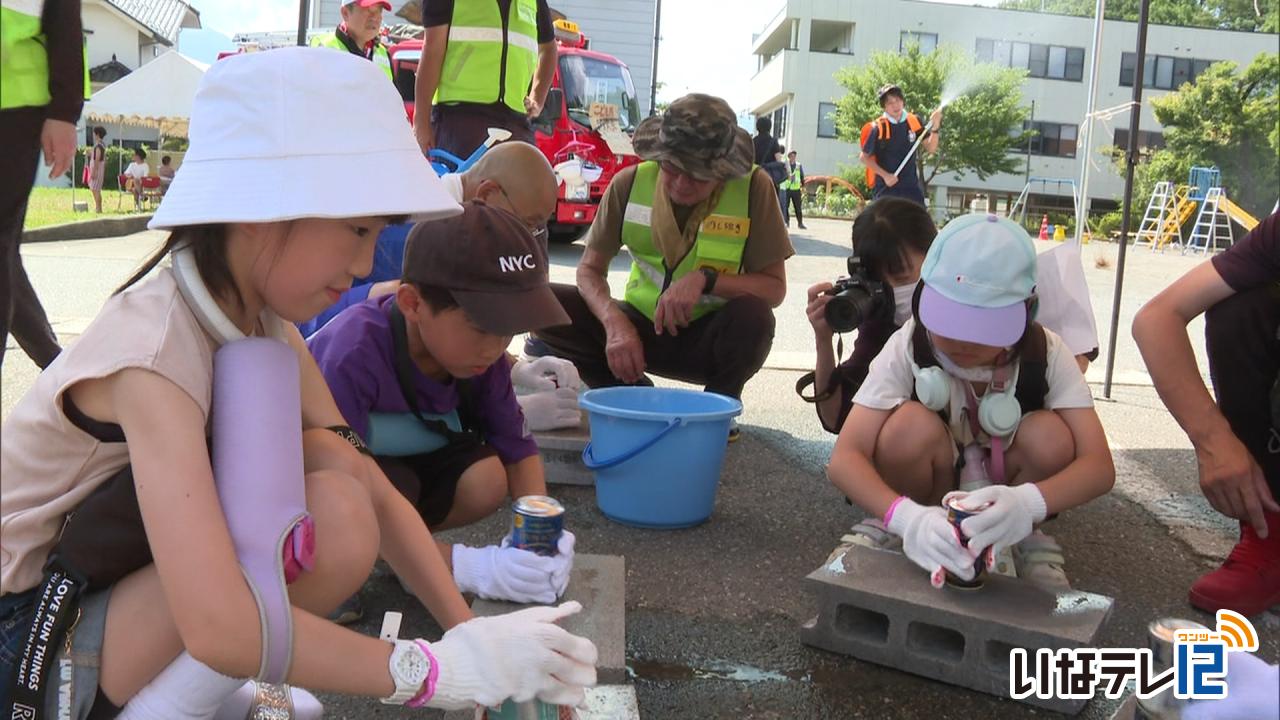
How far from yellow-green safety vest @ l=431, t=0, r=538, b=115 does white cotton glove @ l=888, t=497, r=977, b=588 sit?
260cm

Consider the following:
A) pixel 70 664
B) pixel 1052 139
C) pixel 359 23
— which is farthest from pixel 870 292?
pixel 1052 139

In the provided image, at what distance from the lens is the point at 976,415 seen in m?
2.30

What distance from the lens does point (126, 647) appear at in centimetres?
126

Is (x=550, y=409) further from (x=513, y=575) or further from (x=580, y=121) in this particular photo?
(x=580, y=121)

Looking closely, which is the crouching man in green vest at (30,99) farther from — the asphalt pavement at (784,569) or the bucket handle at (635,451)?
the bucket handle at (635,451)

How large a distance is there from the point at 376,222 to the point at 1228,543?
2.55 metres

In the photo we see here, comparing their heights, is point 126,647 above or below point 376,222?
below

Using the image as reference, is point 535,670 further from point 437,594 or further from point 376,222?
point 376,222

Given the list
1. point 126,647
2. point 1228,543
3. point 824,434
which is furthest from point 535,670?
point 824,434

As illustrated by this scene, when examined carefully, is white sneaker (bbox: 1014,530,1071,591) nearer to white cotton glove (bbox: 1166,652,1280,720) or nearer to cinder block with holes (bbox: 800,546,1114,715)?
cinder block with holes (bbox: 800,546,1114,715)

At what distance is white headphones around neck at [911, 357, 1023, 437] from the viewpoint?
2223 millimetres

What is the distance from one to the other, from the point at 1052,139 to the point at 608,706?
113 ft

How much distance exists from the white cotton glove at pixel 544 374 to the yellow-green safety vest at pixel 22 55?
1.64 m

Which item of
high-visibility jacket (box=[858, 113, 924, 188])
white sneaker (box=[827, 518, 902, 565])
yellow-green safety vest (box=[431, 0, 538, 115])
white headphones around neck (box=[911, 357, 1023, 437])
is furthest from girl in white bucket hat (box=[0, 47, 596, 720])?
high-visibility jacket (box=[858, 113, 924, 188])
